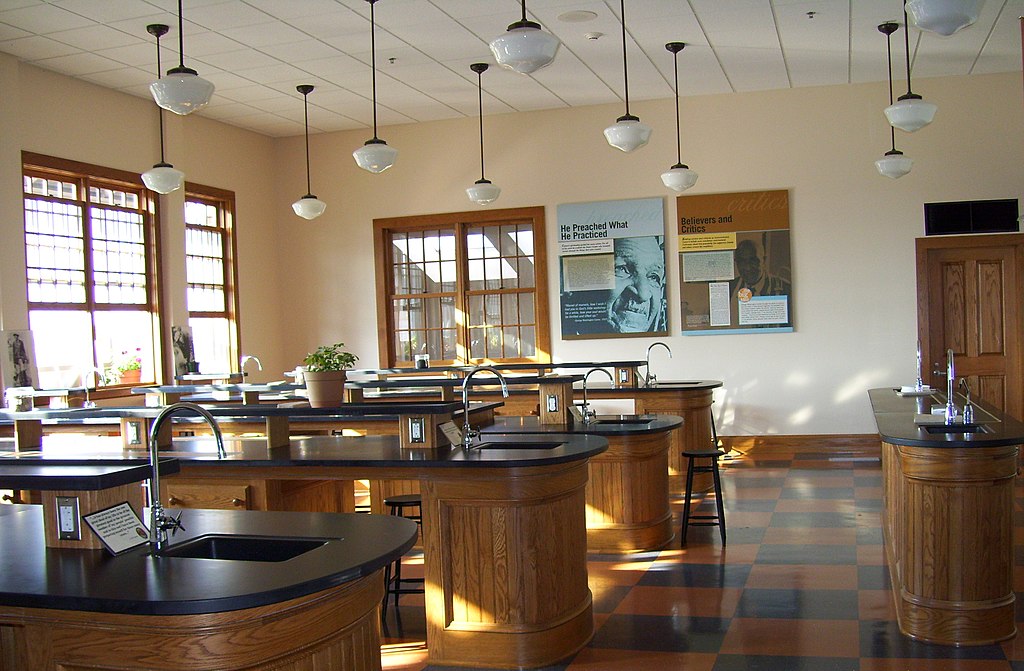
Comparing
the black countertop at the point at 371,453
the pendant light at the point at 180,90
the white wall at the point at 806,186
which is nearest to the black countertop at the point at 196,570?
the black countertop at the point at 371,453

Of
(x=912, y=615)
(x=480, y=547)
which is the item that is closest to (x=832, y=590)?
(x=912, y=615)

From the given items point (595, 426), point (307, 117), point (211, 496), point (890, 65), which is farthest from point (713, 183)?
point (211, 496)

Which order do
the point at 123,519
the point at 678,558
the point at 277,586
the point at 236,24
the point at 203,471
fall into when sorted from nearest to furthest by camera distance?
the point at 277,586 < the point at 123,519 < the point at 203,471 < the point at 678,558 < the point at 236,24

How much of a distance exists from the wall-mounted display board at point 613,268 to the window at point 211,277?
12.4 ft

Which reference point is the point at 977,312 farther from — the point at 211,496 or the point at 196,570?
the point at 196,570

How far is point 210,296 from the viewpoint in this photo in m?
10.9

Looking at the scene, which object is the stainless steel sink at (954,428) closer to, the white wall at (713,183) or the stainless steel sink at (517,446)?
the stainless steel sink at (517,446)

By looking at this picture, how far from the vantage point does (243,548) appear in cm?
301

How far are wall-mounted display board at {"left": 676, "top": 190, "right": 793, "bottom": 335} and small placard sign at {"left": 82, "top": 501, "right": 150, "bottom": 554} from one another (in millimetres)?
8186

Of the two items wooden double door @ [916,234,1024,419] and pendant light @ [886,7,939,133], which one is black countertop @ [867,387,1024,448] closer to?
pendant light @ [886,7,939,133]

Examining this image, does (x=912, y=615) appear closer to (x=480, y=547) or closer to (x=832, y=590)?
(x=832, y=590)

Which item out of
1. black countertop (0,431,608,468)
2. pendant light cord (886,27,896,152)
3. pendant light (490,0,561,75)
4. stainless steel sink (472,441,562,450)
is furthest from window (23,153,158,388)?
pendant light cord (886,27,896,152)

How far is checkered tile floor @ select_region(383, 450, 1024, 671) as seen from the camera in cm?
423

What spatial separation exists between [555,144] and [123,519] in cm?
864
